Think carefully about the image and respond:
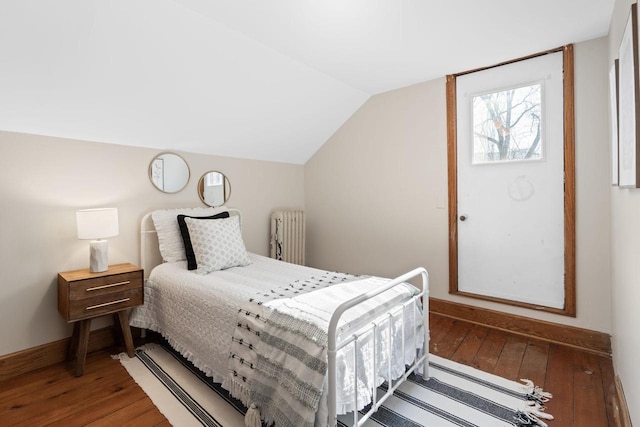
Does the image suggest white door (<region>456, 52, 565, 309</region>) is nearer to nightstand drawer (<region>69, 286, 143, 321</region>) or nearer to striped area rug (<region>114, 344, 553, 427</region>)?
striped area rug (<region>114, 344, 553, 427</region>)

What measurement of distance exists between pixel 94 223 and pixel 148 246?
574 millimetres

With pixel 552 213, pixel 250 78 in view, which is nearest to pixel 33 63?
pixel 250 78

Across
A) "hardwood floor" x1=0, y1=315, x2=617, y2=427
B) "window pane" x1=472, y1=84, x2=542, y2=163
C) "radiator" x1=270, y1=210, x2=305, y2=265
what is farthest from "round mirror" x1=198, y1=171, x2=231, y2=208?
"window pane" x1=472, y1=84, x2=542, y2=163

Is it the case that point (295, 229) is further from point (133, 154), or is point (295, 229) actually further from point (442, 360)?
point (442, 360)

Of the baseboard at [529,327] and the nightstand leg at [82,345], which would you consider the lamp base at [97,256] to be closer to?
the nightstand leg at [82,345]

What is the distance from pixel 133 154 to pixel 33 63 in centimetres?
89

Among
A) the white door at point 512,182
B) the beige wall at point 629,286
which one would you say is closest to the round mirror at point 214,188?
the white door at point 512,182

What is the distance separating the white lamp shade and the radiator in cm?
173

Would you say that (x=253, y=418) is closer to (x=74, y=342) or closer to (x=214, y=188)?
(x=74, y=342)

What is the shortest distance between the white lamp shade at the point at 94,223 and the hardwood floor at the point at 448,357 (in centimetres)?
91

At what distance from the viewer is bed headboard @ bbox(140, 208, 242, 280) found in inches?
103

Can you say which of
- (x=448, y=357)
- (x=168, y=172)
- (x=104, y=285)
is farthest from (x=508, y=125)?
(x=104, y=285)

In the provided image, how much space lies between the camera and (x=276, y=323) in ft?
5.08

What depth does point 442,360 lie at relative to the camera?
7.40 ft
